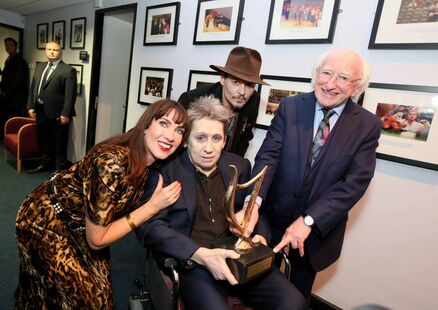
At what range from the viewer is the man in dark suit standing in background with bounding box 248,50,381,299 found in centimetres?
138

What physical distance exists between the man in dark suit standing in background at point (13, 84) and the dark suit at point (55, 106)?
1760 mm

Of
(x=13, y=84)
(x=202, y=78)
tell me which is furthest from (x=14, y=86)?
(x=202, y=78)

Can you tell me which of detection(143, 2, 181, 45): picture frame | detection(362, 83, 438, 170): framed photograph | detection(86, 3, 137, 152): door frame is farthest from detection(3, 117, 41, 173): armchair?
detection(362, 83, 438, 170): framed photograph

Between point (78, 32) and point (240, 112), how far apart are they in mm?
3855

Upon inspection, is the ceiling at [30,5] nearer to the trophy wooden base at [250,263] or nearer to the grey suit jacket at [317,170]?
the grey suit jacket at [317,170]

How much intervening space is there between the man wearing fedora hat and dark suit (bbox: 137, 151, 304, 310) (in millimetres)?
655

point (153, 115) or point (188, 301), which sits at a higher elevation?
point (153, 115)

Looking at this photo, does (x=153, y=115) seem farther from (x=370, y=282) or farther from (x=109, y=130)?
(x=109, y=130)

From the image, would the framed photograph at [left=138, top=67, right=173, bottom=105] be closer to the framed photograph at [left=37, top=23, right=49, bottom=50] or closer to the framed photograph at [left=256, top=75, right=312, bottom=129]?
the framed photograph at [left=256, top=75, right=312, bottom=129]

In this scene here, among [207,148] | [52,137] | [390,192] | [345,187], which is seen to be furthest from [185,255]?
[52,137]

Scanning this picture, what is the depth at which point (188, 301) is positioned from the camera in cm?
125

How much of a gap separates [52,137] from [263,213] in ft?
12.9

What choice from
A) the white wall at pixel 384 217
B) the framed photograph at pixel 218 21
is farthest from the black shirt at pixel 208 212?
the framed photograph at pixel 218 21

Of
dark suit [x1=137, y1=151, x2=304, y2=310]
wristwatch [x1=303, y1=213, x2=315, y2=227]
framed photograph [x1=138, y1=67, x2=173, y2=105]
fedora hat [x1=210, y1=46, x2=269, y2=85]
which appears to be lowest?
dark suit [x1=137, y1=151, x2=304, y2=310]
